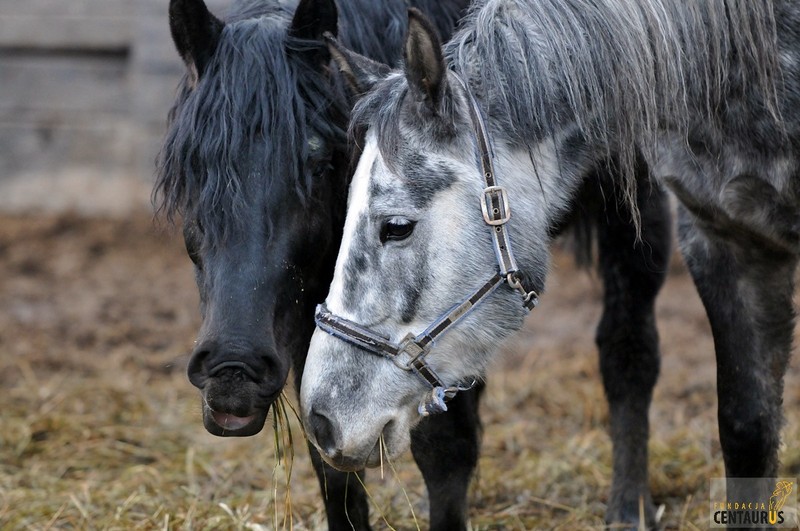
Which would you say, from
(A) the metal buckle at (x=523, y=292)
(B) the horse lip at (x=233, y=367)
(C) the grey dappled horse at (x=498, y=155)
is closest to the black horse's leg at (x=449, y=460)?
(C) the grey dappled horse at (x=498, y=155)

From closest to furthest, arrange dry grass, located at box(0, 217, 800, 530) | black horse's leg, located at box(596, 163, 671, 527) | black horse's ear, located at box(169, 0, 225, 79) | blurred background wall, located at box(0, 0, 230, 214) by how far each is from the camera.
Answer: black horse's ear, located at box(169, 0, 225, 79)
dry grass, located at box(0, 217, 800, 530)
black horse's leg, located at box(596, 163, 671, 527)
blurred background wall, located at box(0, 0, 230, 214)

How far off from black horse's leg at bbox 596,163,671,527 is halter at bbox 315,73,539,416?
1.33 meters

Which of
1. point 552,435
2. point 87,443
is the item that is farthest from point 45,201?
point 552,435

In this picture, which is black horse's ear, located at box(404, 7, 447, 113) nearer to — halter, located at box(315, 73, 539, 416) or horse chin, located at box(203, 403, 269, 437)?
halter, located at box(315, 73, 539, 416)

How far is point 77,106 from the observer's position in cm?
787

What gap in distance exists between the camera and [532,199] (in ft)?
8.32

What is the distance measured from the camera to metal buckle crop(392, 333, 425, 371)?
2451 mm

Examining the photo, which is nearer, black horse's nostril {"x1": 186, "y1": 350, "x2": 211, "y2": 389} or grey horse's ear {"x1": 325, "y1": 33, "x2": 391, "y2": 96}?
black horse's nostril {"x1": 186, "y1": 350, "x2": 211, "y2": 389}

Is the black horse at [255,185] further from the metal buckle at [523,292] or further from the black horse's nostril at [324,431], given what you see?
the metal buckle at [523,292]

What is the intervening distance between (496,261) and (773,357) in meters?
1.16

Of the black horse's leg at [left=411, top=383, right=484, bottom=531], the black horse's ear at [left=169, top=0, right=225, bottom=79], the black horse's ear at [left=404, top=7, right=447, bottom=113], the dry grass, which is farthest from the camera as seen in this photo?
the dry grass

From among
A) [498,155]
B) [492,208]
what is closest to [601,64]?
[498,155]

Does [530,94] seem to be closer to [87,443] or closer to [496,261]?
[496,261]

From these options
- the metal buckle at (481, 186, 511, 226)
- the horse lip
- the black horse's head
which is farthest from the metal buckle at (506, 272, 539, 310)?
the horse lip
